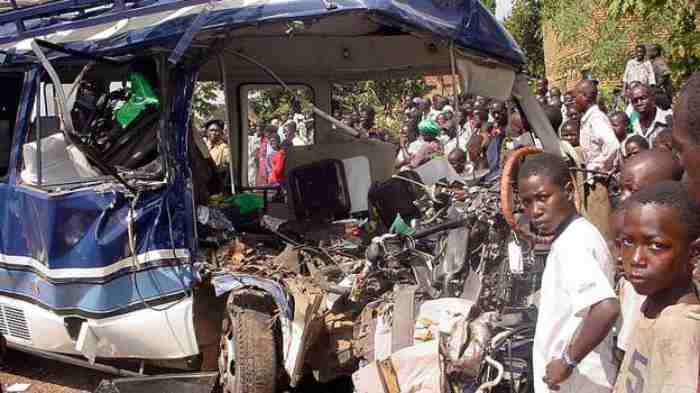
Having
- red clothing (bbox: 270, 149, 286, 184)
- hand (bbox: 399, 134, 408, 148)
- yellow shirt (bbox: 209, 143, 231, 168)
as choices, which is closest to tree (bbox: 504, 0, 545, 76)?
hand (bbox: 399, 134, 408, 148)

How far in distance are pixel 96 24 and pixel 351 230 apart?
2555 mm

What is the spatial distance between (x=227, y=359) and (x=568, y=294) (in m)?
2.97

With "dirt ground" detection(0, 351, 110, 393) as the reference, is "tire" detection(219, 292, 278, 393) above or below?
above

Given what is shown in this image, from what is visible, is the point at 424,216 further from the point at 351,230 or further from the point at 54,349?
the point at 54,349

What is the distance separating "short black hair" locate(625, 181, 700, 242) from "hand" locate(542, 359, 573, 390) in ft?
2.48

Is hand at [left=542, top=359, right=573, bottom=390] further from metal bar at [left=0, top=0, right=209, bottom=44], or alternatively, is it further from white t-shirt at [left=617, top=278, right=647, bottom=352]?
metal bar at [left=0, top=0, right=209, bottom=44]

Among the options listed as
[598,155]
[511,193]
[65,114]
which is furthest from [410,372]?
[598,155]

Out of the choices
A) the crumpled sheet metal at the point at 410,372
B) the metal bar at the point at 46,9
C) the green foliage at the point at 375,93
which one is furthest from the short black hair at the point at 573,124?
the metal bar at the point at 46,9

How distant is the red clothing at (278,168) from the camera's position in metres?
8.23

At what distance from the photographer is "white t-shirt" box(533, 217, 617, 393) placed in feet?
10.1

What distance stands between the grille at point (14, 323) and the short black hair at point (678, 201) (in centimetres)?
480

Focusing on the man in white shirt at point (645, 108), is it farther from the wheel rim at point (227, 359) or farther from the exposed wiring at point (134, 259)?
the exposed wiring at point (134, 259)

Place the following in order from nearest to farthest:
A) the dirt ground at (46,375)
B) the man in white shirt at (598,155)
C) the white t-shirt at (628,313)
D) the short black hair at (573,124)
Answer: the white t-shirt at (628,313) < the dirt ground at (46,375) < the man in white shirt at (598,155) < the short black hair at (573,124)

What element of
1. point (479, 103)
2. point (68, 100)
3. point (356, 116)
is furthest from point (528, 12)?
point (68, 100)
